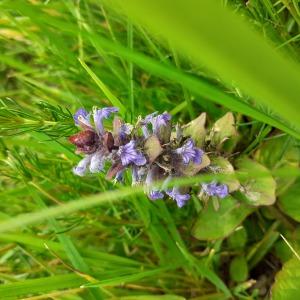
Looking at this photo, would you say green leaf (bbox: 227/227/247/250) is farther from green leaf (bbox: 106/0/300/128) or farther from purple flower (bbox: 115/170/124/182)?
green leaf (bbox: 106/0/300/128)

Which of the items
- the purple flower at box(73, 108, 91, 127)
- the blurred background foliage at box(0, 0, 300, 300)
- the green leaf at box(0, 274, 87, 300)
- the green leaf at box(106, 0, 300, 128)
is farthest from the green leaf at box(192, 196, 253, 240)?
the green leaf at box(106, 0, 300, 128)

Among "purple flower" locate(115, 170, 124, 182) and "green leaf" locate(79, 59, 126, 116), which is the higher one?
"green leaf" locate(79, 59, 126, 116)

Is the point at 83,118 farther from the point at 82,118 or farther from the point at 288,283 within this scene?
the point at 288,283

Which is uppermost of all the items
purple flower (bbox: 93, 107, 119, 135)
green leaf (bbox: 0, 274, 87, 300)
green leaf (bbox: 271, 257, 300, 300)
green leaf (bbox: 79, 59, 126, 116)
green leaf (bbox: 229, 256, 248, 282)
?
purple flower (bbox: 93, 107, 119, 135)

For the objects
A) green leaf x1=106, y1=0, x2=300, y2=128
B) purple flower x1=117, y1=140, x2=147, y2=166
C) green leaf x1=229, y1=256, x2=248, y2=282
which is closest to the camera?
green leaf x1=106, y1=0, x2=300, y2=128

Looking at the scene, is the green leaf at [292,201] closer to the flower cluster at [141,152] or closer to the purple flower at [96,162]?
the flower cluster at [141,152]

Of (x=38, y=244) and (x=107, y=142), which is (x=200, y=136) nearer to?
(x=107, y=142)

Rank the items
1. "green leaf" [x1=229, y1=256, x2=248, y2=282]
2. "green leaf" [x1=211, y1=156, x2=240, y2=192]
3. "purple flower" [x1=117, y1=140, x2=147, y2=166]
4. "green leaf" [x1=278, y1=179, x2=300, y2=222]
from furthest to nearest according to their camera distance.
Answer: "green leaf" [x1=229, y1=256, x2=248, y2=282] < "green leaf" [x1=278, y1=179, x2=300, y2=222] < "green leaf" [x1=211, y1=156, x2=240, y2=192] < "purple flower" [x1=117, y1=140, x2=147, y2=166]
